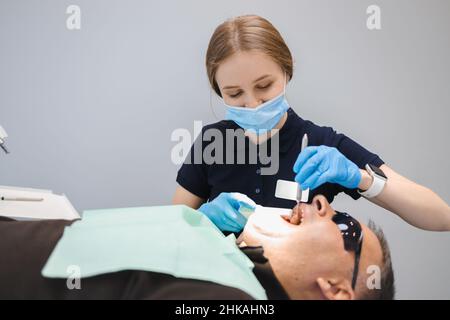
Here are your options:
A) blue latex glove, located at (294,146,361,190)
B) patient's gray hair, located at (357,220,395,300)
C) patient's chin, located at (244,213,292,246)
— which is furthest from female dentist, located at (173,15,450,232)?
patient's gray hair, located at (357,220,395,300)

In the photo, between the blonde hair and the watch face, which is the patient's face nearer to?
the watch face

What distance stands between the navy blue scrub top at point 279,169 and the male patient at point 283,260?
0.31 m

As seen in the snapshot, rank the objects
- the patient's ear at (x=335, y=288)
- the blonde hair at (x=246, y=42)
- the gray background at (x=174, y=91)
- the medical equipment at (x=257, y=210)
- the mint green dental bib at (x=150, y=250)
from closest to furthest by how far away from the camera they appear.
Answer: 1. the mint green dental bib at (x=150, y=250)
2. the patient's ear at (x=335, y=288)
3. the medical equipment at (x=257, y=210)
4. the blonde hair at (x=246, y=42)
5. the gray background at (x=174, y=91)

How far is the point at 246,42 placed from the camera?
4.22 ft

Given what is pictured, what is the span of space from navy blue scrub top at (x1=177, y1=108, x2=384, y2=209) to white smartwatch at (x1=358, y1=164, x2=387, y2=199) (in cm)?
12

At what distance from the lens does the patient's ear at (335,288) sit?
959mm

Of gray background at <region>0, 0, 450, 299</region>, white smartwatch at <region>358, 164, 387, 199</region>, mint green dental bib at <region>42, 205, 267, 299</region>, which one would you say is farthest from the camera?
gray background at <region>0, 0, 450, 299</region>

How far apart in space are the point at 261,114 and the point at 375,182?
0.38m

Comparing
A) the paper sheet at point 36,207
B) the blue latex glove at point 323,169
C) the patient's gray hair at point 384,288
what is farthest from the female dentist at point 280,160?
the paper sheet at point 36,207

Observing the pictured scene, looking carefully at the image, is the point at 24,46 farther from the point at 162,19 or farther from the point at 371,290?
the point at 371,290

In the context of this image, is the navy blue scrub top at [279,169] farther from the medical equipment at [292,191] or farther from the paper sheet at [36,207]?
the paper sheet at [36,207]

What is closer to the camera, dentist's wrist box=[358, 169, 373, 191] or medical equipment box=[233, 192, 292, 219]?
medical equipment box=[233, 192, 292, 219]

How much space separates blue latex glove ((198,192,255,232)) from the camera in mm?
1161
